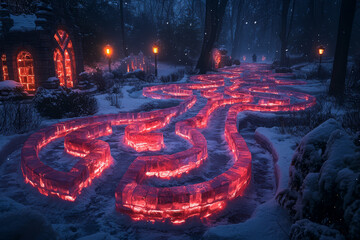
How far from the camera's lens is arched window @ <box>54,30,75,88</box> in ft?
47.3

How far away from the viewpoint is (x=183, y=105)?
30.9ft

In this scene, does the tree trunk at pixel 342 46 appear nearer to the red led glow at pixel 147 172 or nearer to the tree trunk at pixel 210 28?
the red led glow at pixel 147 172

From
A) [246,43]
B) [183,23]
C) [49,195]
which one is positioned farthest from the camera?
[246,43]

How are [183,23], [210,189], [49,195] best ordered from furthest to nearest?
[183,23] < [49,195] < [210,189]

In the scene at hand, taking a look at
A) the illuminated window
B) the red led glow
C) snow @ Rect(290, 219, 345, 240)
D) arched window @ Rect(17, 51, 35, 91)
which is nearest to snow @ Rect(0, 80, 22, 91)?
arched window @ Rect(17, 51, 35, 91)

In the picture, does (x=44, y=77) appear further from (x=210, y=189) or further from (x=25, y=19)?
(x=210, y=189)

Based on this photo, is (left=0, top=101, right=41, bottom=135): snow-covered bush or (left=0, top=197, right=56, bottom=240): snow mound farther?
(left=0, top=101, right=41, bottom=135): snow-covered bush

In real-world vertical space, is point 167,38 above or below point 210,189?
above

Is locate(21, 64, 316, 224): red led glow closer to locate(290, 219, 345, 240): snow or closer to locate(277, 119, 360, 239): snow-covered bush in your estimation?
locate(277, 119, 360, 239): snow-covered bush

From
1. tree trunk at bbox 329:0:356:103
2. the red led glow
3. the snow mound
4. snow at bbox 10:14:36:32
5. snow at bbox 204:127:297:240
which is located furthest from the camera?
snow at bbox 10:14:36:32

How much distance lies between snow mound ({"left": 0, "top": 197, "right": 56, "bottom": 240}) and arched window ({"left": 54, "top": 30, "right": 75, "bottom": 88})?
45.5 feet

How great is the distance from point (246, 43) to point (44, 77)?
246 ft

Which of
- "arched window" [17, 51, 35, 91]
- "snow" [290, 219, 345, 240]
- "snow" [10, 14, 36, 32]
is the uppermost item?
"snow" [10, 14, 36, 32]

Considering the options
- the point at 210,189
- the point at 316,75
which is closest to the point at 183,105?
the point at 210,189
